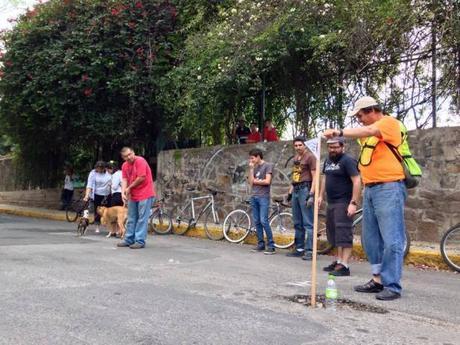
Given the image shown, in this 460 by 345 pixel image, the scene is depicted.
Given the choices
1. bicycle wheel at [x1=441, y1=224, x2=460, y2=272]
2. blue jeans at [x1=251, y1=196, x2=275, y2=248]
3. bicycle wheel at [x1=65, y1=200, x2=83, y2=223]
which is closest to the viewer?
bicycle wheel at [x1=441, y1=224, x2=460, y2=272]

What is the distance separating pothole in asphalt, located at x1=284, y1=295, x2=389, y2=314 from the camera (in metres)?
5.14

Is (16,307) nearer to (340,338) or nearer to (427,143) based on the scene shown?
(340,338)

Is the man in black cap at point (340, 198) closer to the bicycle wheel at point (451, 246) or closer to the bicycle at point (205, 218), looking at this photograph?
the bicycle wheel at point (451, 246)

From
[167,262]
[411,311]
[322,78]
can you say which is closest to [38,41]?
[322,78]

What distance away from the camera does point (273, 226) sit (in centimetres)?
1048

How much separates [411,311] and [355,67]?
6973mm

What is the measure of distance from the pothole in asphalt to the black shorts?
5.08 ft

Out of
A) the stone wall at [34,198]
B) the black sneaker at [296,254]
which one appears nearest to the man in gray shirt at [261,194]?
the black sneaker at [296,254]

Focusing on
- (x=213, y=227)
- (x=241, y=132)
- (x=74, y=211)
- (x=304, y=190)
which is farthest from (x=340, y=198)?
(x=74, y=211)

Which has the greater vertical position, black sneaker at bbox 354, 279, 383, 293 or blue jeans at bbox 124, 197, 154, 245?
blue jeans at bbox 124, 197, 154, 245

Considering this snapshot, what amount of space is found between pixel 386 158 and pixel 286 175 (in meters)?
6.26

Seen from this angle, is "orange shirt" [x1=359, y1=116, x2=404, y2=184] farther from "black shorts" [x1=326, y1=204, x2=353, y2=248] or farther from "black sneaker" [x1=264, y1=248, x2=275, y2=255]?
"black sneaker" [x1=264, y1=248, x2=275, y2=255]

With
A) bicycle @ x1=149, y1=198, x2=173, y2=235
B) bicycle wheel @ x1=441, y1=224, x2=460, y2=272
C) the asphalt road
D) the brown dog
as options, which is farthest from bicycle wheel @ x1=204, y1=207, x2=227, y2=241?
bicycle wheel @ x1=441, y1=224, x2=460, y2=272

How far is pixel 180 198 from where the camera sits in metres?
14.5
